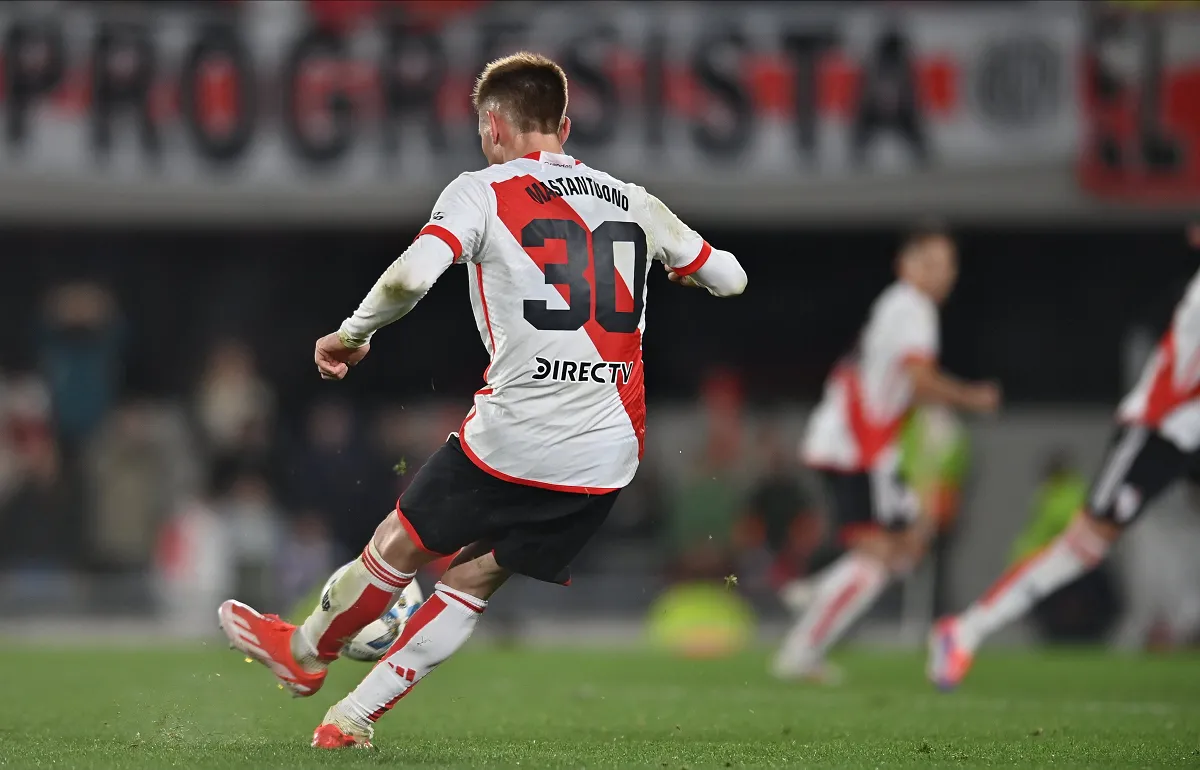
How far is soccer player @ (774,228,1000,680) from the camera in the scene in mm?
10266

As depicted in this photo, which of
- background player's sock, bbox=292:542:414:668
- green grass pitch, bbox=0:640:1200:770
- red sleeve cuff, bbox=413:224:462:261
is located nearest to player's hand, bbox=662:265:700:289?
red sleeve cuff, bbox=413:224:462:261

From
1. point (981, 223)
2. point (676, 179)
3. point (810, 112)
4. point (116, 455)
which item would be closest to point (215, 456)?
point (116, 455)

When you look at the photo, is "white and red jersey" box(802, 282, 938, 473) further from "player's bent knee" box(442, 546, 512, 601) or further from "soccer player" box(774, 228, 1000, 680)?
"player's bent knee" box(442, 546, 512, 601)

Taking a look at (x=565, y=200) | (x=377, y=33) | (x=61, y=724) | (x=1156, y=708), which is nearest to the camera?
(x=565, y=200)

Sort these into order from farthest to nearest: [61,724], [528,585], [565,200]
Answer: [528,585] → [61,724] → [565,200]

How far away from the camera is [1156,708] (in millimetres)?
8586

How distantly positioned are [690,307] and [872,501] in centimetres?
975

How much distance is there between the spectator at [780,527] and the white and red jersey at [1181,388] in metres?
7.25

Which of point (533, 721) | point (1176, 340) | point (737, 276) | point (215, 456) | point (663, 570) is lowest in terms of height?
point (663, 570)

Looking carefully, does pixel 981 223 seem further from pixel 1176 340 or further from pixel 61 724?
pixel 61 724

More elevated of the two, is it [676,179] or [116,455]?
[676,179]

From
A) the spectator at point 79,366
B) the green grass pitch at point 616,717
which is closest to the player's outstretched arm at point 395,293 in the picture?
the green grass pitch at point 616,717

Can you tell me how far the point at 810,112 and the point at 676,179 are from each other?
138 cm

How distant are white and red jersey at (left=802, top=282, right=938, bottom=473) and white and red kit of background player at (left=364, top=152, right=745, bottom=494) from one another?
444cm
